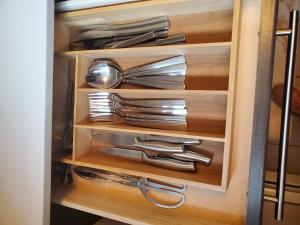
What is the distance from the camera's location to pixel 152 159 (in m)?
0.91

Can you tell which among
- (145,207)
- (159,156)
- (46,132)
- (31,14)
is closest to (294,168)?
(159,156)

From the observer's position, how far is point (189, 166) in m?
0.84

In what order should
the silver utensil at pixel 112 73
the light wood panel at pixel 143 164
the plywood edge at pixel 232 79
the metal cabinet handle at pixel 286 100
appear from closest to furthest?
the metal cabinet handle at pixel 286 100 < the plywood edge at pixel 232 79 < the light wood panel at pixel 143 164 < the silver utensil at pixel 112 73

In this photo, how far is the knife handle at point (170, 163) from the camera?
842 mm

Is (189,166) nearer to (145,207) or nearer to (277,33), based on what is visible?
(145,207)

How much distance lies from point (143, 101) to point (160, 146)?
0.67 ft

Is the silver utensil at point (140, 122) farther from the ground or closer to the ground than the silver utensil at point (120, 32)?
closer to the ground

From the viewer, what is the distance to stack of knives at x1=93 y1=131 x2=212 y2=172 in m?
0.85

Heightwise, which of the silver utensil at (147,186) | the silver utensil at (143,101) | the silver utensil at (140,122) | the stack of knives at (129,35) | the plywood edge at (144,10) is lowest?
the silver utensil at (147,186)

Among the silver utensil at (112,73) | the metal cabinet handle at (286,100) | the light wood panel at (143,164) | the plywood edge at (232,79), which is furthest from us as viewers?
the silver utensil at (112,73)

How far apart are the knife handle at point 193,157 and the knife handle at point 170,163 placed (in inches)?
0.6

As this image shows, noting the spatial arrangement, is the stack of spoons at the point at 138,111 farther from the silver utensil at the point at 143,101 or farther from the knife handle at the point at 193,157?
the knife handle at the point at 193,157

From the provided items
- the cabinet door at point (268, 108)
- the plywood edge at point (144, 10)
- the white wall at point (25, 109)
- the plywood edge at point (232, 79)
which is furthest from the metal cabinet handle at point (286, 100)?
the white wall at point (25, 109)

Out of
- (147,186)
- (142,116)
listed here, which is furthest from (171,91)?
(147,186)
